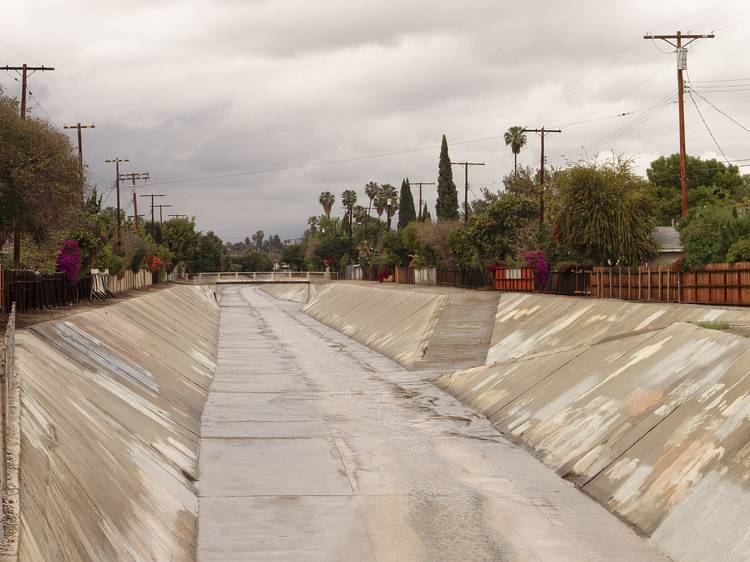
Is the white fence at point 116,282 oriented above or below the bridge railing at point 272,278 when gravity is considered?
above

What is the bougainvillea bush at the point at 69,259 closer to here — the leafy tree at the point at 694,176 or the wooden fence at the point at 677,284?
the wooden fence at the point at 677,284

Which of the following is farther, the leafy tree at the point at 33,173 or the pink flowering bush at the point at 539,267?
the pink flowering bush at the point at 539,267

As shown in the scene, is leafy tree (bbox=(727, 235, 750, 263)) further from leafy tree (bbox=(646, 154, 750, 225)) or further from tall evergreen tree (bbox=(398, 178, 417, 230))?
tall evergreen tree (bbox=(398, 178, 417, 230))

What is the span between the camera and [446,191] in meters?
116

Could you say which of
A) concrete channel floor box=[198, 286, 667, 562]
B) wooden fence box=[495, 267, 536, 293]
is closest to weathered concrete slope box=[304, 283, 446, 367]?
wooden fence box=[495, 267, 536, 293]

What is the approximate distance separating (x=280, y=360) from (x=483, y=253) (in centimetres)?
3432

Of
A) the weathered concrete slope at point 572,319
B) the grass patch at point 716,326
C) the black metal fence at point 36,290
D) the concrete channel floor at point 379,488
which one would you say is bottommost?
the concrete channel floor at point 379,488

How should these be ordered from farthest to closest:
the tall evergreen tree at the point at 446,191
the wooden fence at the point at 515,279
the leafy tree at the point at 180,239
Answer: the leafy tree at the point at 180,239
the tall evergreen tree at the point at 446,191
the wooden fence at the point at 515,279

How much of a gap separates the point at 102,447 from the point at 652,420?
11221mm

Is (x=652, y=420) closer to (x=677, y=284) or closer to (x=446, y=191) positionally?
(x=677, y=284)

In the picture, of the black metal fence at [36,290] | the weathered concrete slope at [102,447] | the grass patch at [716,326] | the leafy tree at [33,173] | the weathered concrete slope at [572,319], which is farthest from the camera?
the black metal fence at [36,290]

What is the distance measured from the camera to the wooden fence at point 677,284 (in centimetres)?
3512

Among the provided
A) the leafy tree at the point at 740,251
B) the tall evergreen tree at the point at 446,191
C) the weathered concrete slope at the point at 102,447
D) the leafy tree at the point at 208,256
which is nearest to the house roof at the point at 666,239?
the leafy tree at the point at 740,251

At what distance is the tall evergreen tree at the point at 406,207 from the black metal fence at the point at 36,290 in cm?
9546
